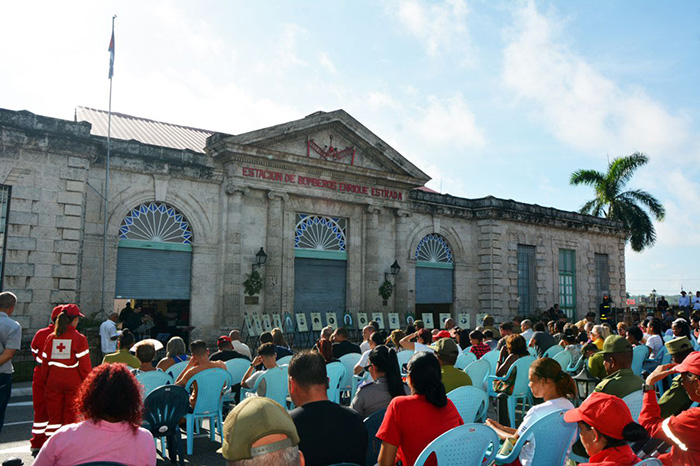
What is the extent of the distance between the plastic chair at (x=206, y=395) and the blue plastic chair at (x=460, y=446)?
3.86 metres

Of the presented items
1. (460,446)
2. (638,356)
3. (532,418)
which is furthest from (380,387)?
(638,356)

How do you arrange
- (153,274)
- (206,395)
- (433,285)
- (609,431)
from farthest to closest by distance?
(433,285) → (153,274) → (206,395) → (609,431)

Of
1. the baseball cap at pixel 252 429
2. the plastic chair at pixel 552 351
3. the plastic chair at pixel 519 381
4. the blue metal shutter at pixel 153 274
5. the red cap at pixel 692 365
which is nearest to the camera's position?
the baseball cap at pixel 252 429

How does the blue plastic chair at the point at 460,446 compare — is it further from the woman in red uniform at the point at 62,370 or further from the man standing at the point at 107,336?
the man standing at the point at 107,336

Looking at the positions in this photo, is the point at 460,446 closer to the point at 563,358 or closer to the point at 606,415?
the point at 606,415

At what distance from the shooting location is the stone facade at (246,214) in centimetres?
1347

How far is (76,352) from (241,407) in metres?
4.81

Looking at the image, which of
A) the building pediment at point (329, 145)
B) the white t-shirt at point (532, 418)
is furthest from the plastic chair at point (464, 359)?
the building pediment at point (329, 145)

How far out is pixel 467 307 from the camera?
23172 mm

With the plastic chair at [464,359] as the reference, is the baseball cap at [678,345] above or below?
above

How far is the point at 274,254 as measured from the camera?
17.8m

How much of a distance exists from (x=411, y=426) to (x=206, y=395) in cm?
370

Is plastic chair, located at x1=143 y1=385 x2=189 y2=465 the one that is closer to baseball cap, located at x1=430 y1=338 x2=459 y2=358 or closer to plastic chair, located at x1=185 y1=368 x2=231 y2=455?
plastic chair, located at x1=185 y1=368 x2=231 y2=455

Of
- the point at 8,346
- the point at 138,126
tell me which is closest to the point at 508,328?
the point at 8,346
